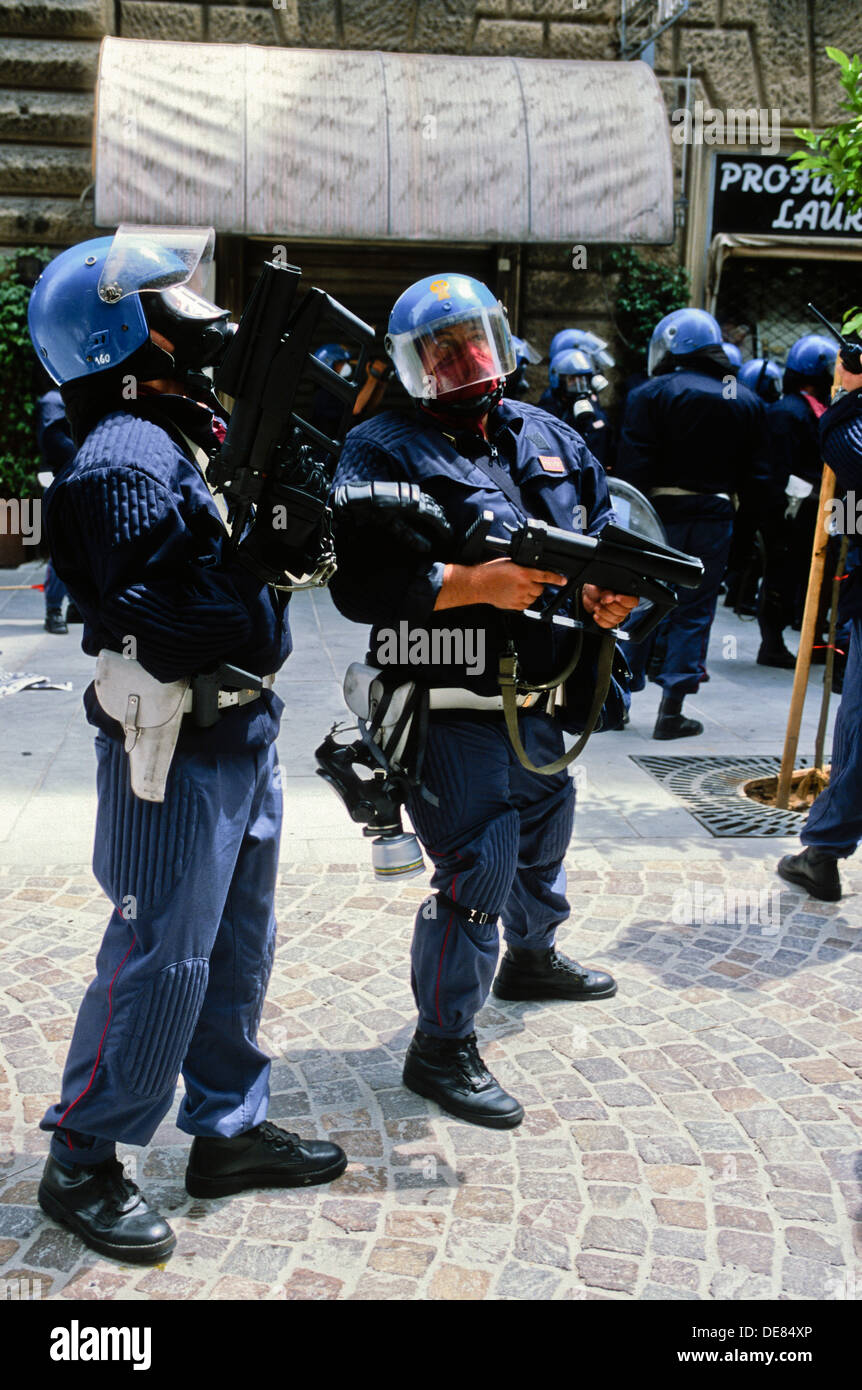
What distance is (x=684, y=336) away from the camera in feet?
22.4

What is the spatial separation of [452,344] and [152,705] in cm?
117

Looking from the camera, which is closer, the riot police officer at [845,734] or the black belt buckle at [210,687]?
the black belt buckle at [210,687]

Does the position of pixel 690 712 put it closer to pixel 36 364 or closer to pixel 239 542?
pixel 239 542

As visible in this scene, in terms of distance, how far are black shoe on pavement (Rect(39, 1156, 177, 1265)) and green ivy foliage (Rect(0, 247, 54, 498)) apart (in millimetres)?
8363

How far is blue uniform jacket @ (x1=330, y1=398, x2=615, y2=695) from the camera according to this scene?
2.93 m

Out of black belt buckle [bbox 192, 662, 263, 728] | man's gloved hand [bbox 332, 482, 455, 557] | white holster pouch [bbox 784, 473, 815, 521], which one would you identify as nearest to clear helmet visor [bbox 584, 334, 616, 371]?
white holster pouch [bbox 784, 473, 815, 521]

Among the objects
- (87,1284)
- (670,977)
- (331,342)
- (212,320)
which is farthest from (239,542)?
(331,342)

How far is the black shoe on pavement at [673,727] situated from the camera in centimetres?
645

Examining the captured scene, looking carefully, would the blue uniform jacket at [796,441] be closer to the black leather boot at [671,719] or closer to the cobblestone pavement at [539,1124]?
the black leather boot at [671,719]

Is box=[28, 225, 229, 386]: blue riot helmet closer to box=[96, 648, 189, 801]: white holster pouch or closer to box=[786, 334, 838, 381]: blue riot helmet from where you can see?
box=[96, 648, 189, 801]: white holster pouch

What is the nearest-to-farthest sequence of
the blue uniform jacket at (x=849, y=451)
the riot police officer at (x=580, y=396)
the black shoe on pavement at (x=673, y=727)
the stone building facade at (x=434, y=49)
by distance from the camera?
the blue uniform jacket at (x=849, y=451)
the black shoe on pavement at (x=673, y=727)
the riot police officer at (x=580, y=396)
the stone building facade at (x=434, y=49)

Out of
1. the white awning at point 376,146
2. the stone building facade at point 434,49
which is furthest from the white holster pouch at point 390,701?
the stone building facade at point 434,49

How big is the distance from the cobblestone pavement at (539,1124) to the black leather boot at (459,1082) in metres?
0.04

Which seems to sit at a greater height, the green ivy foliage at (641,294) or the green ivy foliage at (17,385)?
the green ivy foliage at (641,294)
